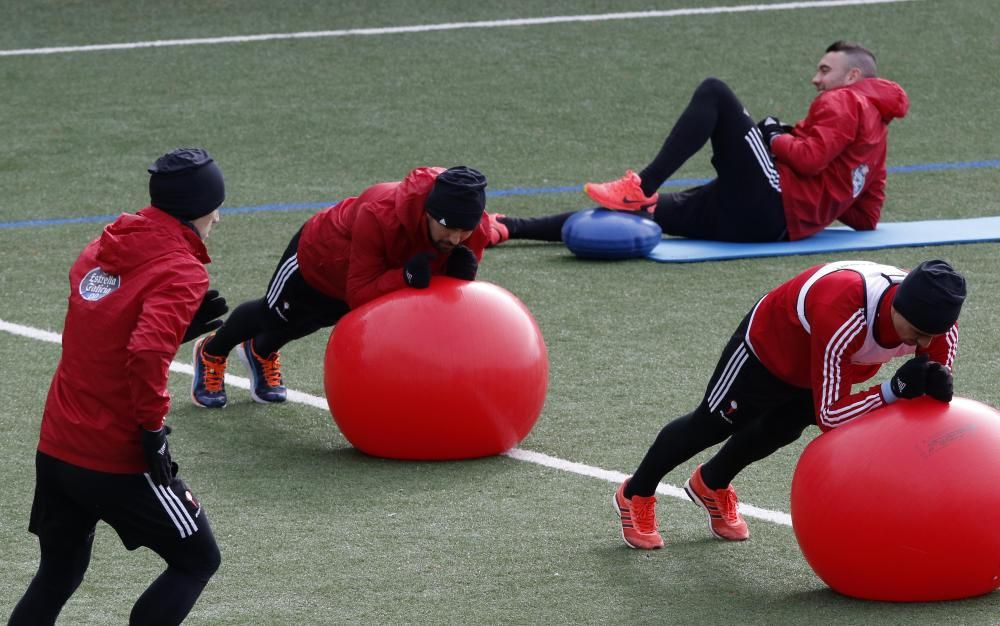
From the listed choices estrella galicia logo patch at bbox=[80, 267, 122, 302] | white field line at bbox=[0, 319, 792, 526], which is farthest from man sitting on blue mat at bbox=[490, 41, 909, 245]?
estrella galicia logo patch at bbox=[80, 267, 122, 302]

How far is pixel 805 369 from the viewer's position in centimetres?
605

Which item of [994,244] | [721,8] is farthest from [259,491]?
[721,8]

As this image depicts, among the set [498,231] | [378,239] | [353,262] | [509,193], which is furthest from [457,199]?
[509,193]

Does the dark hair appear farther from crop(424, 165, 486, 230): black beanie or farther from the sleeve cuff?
the sleeve cuff

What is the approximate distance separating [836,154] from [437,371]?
4701mm

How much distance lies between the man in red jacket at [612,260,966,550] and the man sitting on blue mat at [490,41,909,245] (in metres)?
4.58

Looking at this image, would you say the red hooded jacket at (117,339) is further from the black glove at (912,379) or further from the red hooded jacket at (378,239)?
the black glove at (912,379)

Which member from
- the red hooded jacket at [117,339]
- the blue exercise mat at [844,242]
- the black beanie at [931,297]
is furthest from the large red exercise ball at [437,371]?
the blue exercise mat at [844,242]

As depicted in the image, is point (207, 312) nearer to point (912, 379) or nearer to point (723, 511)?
point (723, 511)

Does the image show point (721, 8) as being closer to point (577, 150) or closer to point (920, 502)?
point (577, 150)

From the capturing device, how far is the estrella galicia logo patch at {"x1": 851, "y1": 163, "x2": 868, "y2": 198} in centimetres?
1120

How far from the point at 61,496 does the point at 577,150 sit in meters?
9.23

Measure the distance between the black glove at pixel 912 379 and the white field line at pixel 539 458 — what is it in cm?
117

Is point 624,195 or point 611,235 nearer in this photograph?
point 611,235
